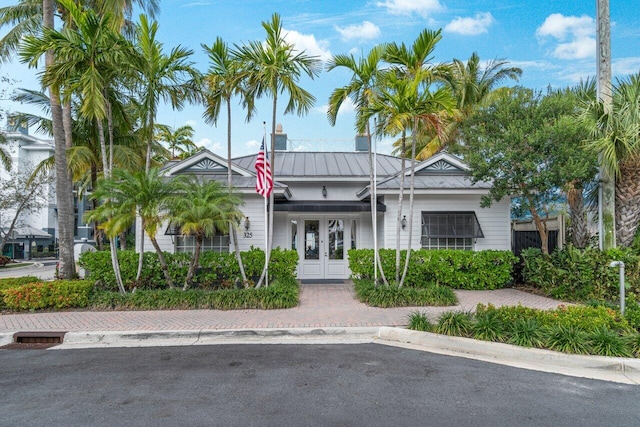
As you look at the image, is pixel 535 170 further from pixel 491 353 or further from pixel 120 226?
pixel 120 226

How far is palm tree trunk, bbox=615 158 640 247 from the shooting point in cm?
986

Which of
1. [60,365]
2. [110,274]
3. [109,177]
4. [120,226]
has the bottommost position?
[60,365]

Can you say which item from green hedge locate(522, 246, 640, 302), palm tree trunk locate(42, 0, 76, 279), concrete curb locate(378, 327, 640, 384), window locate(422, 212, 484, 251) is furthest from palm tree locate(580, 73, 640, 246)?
palm tree trunk locate(42, 0, 76, 279)

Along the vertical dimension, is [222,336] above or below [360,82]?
below

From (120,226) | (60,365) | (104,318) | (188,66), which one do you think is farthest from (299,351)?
(188,66)

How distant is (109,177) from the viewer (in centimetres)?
962

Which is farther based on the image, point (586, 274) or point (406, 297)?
point (586, 274)

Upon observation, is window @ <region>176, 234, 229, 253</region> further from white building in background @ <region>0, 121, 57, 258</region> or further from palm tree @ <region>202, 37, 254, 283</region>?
white building in background @ <region>0, 121, 57, 258</region>

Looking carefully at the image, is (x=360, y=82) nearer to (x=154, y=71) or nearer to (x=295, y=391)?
(x=154, y=71)

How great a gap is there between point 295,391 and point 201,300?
5250 millimetres

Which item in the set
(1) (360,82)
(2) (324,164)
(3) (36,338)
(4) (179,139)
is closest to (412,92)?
(1) (360,82)

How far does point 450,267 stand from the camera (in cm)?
1130

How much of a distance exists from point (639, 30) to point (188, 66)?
1345 centimetres

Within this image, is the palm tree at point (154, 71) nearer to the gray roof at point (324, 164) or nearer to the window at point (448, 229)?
the gray roof at point (324, 164)
